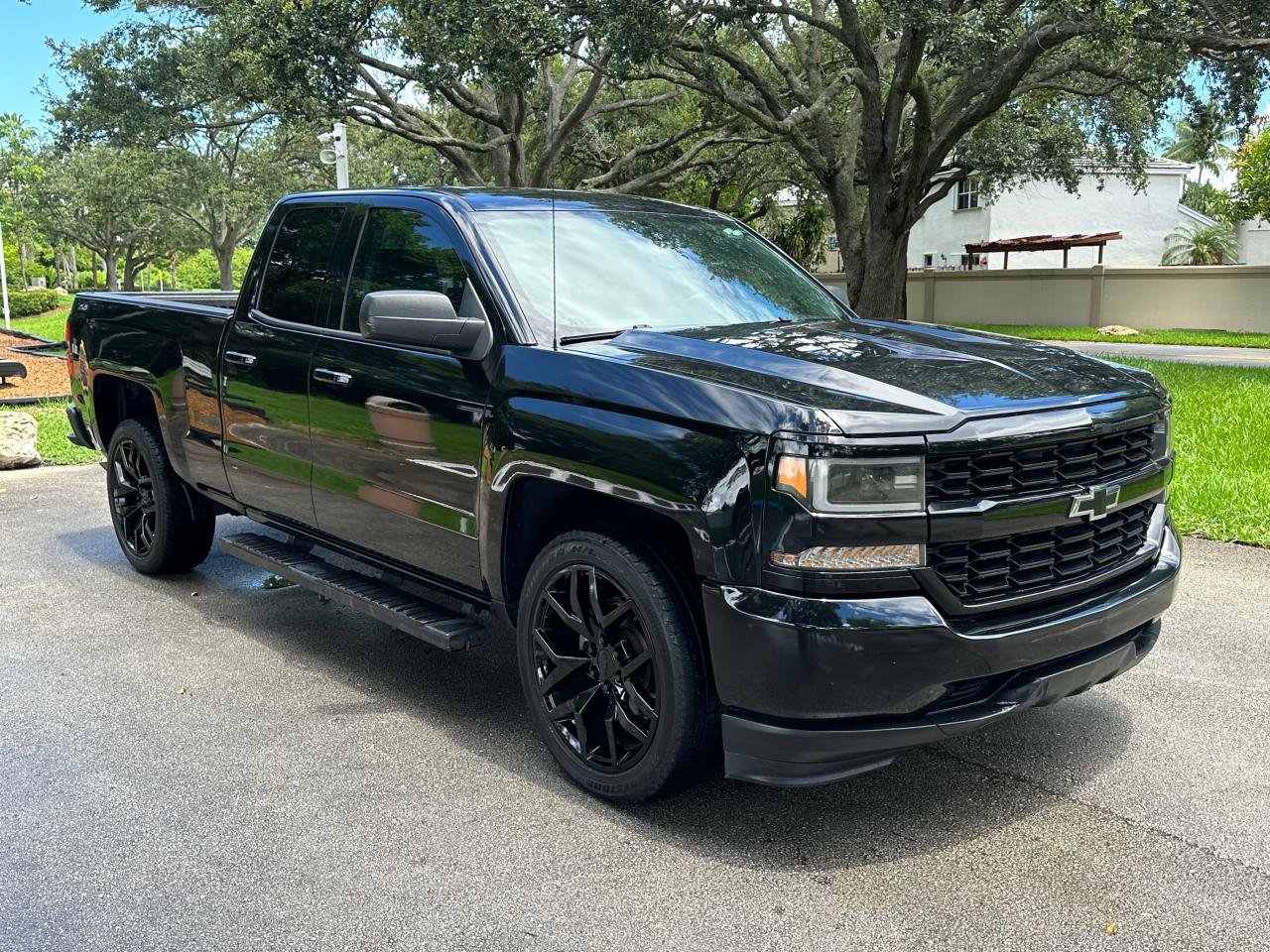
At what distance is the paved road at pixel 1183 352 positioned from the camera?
62.3ft

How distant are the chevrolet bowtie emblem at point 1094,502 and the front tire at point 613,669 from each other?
1.20 meters

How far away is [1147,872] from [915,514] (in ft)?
4.15

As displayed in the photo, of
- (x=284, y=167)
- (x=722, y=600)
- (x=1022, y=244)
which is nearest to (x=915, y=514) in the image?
(x=722, y=600)

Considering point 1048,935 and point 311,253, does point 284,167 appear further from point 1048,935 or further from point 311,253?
point 1048,935

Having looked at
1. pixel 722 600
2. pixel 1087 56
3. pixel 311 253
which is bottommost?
pixel 722 600

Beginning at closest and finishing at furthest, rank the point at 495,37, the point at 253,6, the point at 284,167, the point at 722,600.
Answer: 1. the point at 722,600
2. the point at 495,37
3. the point at 253,6
4. the point at 284,167

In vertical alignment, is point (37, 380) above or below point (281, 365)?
below

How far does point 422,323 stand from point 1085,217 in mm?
43231

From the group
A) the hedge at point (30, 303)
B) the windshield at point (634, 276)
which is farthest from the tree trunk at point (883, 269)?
the hedge at point (30, 303)

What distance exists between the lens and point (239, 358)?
537cm

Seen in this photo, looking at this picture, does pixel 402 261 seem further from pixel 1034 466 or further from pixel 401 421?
pixel 1034 466

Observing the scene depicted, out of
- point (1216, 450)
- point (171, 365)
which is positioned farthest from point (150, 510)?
point (1216, 450)

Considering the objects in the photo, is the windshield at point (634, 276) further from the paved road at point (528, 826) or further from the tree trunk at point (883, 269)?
the tree trunk at point (883, 269)

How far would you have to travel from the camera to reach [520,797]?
3832 mm
